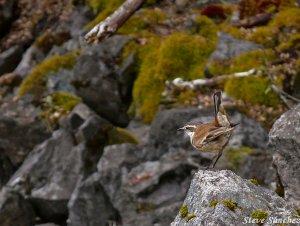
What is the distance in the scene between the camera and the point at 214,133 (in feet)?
23.7

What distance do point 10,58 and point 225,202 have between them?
16063 millimetres

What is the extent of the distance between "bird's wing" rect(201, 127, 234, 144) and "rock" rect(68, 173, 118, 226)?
621 cm


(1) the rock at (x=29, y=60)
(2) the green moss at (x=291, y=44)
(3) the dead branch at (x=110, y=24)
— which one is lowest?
(1) the rock at (x=29, y=60)

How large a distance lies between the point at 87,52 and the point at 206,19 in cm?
351

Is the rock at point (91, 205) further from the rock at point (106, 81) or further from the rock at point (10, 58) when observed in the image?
the rock at point (10, 58)

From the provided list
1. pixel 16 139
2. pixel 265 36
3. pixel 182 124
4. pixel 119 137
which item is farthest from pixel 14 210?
pixel 265 36

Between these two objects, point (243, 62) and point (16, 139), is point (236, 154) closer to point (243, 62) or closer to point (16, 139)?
point (243, 62)

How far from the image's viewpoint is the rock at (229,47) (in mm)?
15266

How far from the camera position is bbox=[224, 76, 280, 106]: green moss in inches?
550

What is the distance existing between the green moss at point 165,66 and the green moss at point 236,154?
3.64 metres

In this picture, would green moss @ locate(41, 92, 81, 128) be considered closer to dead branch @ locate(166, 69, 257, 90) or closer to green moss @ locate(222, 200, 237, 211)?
dead branch @ locate(166, 69, 257, 90)

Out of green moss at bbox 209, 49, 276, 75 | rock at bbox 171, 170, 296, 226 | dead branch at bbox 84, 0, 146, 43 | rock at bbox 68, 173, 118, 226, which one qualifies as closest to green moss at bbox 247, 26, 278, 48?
green moss at bbox 209, 49, 276, 75

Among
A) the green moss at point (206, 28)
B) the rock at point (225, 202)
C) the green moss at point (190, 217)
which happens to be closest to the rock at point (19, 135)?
the green moss at point (206, 28)

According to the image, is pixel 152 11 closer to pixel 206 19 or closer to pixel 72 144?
pixel 206 19
